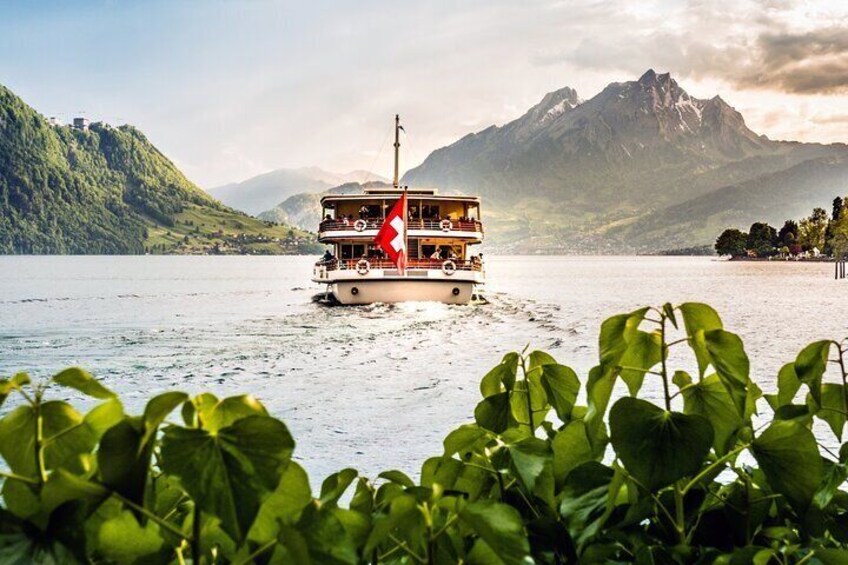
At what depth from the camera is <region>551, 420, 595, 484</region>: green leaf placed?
1.10 metres

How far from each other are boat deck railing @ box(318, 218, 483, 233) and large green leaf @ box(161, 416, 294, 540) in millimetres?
35028

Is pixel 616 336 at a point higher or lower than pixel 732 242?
lower

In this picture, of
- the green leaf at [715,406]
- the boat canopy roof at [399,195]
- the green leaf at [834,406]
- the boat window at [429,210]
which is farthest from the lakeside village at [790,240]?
the green leaf at [715,406]

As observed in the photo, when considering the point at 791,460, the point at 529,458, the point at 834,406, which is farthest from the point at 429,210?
the point at 791,460

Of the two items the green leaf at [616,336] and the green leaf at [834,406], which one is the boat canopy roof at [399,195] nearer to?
the green leaf at [834,406]

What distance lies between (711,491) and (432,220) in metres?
36.6

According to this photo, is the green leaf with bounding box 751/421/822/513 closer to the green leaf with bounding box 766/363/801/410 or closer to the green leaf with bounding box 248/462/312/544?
the green leaf with bounding box 766/363/801/410

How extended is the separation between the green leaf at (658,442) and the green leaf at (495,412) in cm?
40

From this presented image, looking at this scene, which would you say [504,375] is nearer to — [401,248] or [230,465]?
[230,465]

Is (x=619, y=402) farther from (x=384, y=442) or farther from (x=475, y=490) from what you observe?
(x=384, y=442)

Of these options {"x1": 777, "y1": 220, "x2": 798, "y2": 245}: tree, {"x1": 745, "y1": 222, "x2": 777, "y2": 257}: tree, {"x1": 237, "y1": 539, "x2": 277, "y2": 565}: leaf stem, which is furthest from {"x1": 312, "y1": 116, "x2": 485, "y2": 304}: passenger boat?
{"x1": 745, "y1": 222, "x2": 777, "y2": 257}: tree

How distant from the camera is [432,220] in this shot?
3750 centimetres

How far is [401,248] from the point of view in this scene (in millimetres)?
32719

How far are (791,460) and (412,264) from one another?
33.6 m
